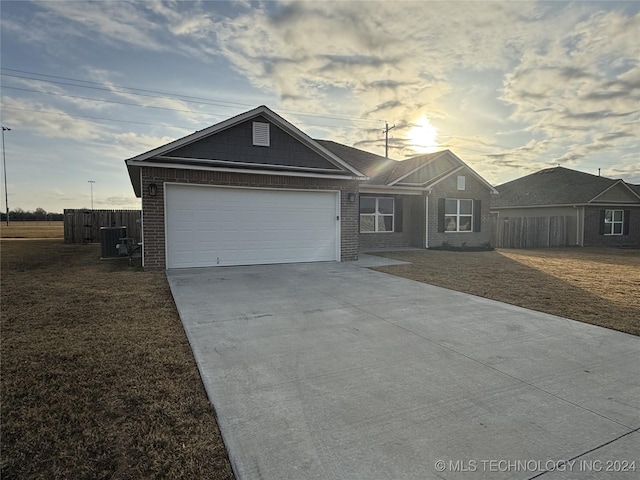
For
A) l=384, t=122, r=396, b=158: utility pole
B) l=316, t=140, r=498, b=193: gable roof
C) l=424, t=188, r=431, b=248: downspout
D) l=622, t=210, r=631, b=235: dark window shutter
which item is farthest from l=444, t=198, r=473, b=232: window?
l=384, t=122, r=396, b=158: utility pole

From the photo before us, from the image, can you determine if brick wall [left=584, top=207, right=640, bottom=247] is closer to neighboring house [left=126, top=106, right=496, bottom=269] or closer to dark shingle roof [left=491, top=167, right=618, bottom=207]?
dark shingle roof [left=491, top=167, right=618, bottom=207]

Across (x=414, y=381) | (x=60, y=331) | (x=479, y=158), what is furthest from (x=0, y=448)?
(x=479, y=158)

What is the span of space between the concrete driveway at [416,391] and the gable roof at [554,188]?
20.3 meters

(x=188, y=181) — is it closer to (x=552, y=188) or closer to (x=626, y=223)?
(x=552, y=188)

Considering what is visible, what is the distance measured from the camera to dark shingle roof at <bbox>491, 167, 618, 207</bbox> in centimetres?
2156

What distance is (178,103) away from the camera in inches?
719

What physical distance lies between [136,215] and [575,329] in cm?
2263

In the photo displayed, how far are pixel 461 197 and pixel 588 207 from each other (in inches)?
362

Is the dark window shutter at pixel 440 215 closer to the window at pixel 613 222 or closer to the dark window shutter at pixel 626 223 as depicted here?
the window at pixel 613 222

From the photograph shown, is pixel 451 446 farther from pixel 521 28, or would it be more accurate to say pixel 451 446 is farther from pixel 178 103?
pixel 178 103

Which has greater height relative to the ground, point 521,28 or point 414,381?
point 521,28

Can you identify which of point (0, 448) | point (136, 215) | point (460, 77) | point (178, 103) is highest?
point (178, 103)

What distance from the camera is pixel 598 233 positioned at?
21234 millimetres

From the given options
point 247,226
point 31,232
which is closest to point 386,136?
point 247,226
